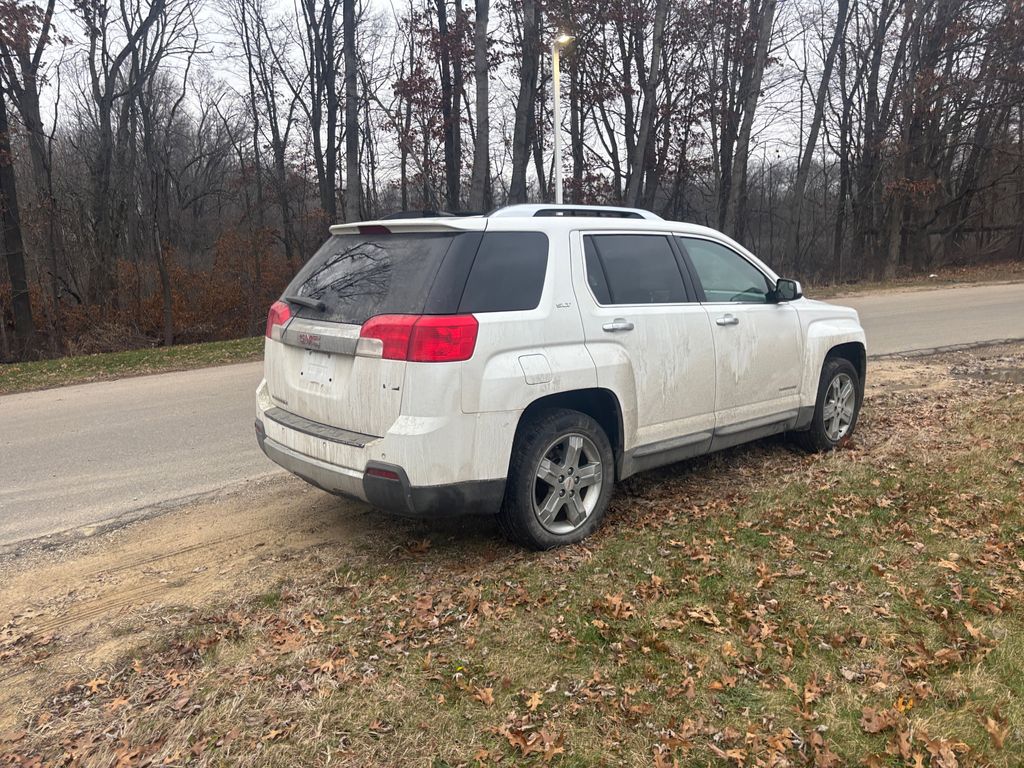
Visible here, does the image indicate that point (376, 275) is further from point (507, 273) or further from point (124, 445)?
point (124, 445)

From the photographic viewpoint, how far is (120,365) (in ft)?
41.4

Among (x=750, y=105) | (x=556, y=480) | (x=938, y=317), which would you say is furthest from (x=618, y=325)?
(x=750, y=105)

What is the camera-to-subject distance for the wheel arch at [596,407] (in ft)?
13.6

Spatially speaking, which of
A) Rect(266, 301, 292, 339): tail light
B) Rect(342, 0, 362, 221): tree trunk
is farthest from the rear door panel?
Rect(342, 0, 362, 221): tree trunk

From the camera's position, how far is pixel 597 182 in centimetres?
2705

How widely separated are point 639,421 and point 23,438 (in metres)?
6.38

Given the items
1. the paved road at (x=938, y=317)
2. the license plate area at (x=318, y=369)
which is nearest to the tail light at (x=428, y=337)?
the license plate area at (x=318, y=369)

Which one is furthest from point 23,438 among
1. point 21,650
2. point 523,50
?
point 523,50

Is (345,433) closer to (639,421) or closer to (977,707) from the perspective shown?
(639,421)

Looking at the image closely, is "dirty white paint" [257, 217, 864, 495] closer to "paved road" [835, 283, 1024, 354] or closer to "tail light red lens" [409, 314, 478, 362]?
"tail light red lens" [409, 314, 478, 362]

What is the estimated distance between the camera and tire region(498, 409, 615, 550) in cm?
404

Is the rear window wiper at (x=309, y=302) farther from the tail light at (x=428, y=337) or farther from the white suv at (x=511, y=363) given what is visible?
the tail light at (x=428, y=337)

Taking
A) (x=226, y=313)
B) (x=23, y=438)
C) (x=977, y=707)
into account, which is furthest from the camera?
(x=226, y=313)

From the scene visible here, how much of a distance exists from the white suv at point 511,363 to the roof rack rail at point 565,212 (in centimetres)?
2
